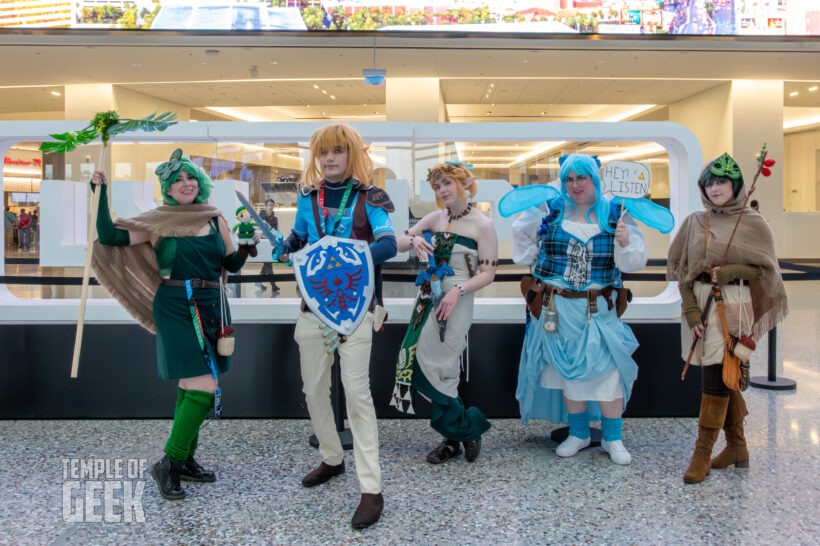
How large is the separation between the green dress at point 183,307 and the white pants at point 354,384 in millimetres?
435

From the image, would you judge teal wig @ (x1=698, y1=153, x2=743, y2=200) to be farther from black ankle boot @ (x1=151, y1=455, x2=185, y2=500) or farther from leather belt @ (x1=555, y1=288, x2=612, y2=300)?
black ankle boot @ (x1=151, y1=455, x2=185, y2=500)

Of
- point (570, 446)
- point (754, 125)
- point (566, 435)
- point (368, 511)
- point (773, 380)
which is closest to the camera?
point (368, 511)

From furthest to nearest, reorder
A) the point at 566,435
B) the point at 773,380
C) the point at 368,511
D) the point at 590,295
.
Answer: the point at 773,380 → the point at 566,435 → the point at 590,295 → the point at 368,511

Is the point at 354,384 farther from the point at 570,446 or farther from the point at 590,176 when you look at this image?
the point at 590,176

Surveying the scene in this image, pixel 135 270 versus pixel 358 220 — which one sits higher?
pixel 358 220

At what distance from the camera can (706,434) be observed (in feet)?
8.77

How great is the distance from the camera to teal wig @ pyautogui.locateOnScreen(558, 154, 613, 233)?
9.21 feet

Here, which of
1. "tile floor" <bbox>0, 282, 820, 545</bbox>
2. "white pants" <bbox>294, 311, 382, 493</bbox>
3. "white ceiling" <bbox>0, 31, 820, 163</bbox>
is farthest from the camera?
"white ceiling" <bbox>0, 31, 820, 163</bbox>

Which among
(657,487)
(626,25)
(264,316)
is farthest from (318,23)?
(657,487)

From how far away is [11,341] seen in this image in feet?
11.5

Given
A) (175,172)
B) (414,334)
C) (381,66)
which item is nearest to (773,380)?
(414,334)

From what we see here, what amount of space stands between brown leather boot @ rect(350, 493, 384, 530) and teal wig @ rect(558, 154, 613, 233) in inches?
57.8

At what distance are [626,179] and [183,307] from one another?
193 cm

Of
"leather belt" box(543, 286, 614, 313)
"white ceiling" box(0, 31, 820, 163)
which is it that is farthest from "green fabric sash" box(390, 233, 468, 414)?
"white ceiling" box(0, 31, 820, 163)
